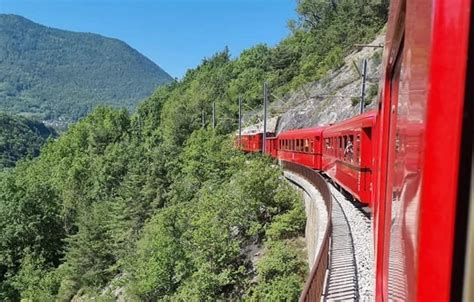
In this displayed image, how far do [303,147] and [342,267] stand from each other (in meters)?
15.9

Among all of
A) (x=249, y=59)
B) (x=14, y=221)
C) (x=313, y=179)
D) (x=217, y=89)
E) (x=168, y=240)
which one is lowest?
(x=14, y=221)

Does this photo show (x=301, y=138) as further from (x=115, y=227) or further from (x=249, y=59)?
(x=249, y=59)

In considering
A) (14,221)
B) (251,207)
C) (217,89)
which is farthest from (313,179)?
(217,89)

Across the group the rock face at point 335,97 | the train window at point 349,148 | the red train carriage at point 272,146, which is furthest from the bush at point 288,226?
the red train carriage at point 272,146

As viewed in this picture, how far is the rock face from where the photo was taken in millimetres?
42881

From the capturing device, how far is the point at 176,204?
4134cm

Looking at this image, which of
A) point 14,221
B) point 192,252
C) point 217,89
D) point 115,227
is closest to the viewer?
point 192,252

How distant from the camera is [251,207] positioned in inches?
920

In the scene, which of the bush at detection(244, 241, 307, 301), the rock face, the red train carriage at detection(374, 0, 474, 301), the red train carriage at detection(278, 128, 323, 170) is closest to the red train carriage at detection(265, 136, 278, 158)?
the red train carriage at detection(278, 128, 323, 170)

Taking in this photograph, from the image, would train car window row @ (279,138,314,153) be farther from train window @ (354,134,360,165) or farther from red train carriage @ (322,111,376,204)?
train window @ (354,134,360,165)

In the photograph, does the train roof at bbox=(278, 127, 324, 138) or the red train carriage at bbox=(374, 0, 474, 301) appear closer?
the red train carriage at bbox=(374, 0, 474, 301)

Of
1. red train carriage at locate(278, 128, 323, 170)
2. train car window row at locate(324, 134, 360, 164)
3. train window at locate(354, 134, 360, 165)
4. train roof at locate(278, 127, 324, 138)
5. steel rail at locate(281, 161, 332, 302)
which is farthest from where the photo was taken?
red train carriage at locate(278, 128, 323, 170)

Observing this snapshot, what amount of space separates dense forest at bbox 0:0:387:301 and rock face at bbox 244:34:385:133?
19.9 feet

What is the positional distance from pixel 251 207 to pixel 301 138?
5288 millimetres
